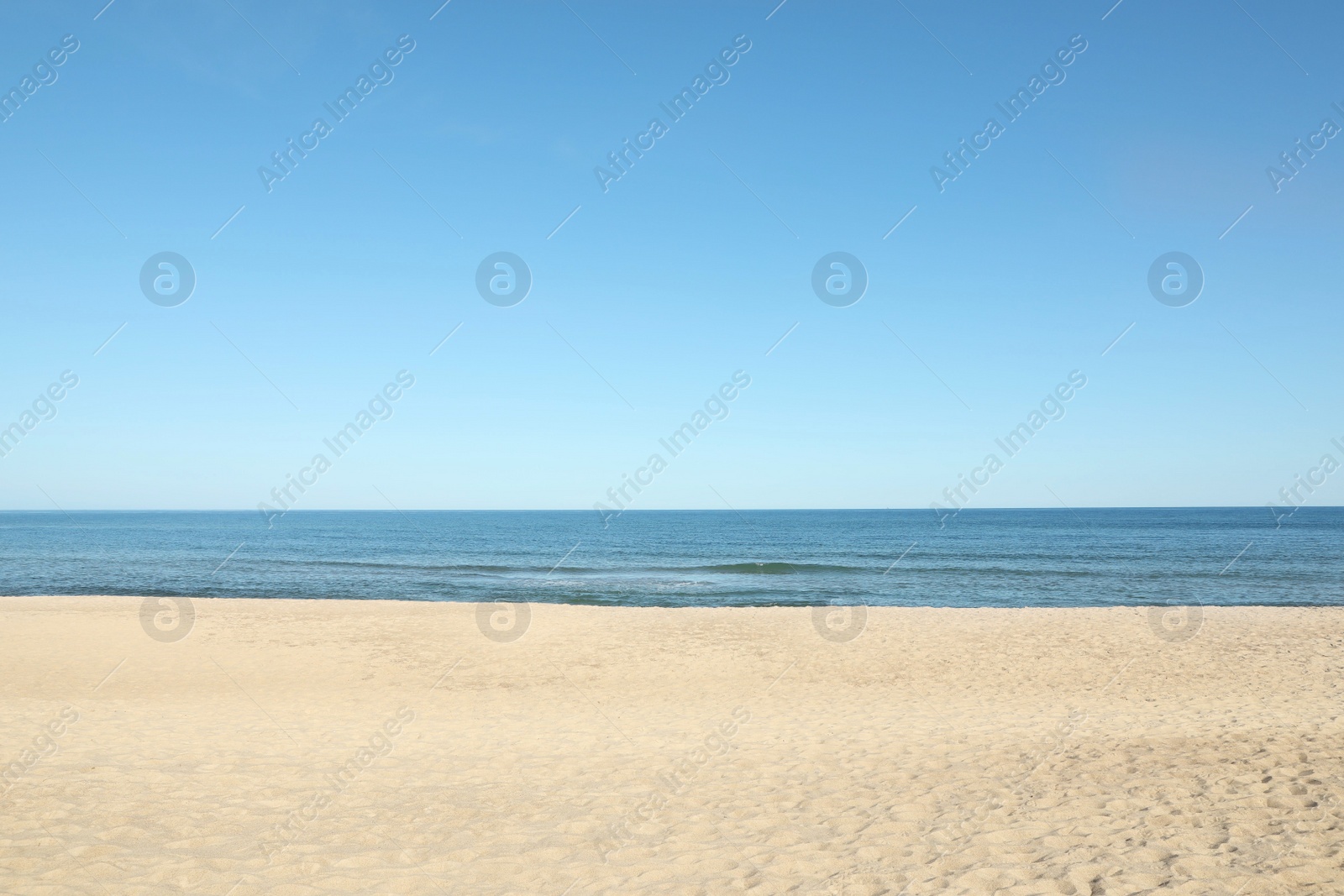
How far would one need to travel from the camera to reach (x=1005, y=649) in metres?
16.6

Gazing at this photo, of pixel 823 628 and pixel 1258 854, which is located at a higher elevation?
pixel 823 628

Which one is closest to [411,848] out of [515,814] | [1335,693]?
[515,814]

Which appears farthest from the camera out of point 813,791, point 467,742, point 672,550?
point 672,550

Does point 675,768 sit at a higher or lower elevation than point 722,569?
lower

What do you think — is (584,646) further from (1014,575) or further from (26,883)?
(1014,575)

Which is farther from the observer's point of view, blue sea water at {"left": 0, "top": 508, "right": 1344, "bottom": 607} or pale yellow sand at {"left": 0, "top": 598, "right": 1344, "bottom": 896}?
blue sea water at {"left": 0, "top": 508, "right": 1344, "bottom": 607}

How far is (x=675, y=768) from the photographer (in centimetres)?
848

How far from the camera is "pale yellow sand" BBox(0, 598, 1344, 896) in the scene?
18.8 feet

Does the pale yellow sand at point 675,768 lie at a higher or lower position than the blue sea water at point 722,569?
lower

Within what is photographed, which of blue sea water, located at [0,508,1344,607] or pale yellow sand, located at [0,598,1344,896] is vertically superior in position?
blue sea water, located at [0,508,1344,607]

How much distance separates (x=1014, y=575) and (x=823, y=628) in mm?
21377

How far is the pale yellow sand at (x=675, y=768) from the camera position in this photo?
5.72 m

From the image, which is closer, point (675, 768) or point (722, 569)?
point (675, 768)

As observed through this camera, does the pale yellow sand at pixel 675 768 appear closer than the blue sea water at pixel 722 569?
Yes
